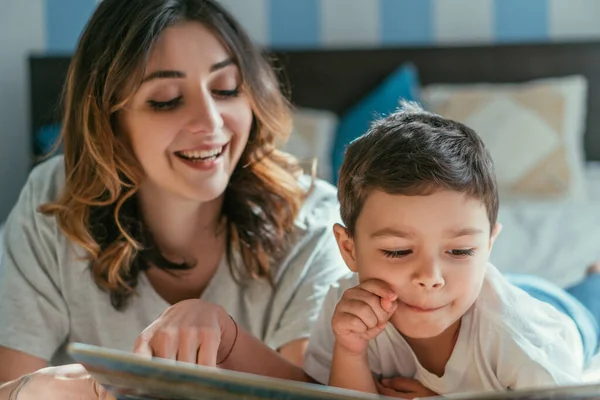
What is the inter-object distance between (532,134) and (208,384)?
8.39 ft

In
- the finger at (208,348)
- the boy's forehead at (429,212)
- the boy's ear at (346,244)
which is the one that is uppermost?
the boy's forehead at (429,212)

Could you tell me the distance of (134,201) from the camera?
161cm

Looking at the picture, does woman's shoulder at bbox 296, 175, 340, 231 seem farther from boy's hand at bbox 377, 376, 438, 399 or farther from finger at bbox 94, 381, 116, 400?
finger at bbox 94, 381, 116, 400

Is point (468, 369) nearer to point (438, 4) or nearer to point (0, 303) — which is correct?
point (0, 303)

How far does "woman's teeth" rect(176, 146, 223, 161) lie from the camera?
57.4 inches

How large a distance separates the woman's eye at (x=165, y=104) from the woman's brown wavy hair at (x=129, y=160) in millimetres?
43

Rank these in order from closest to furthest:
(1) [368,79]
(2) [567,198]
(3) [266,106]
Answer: (3) [266,106]
(2) [567,198]
(1) [368,79]

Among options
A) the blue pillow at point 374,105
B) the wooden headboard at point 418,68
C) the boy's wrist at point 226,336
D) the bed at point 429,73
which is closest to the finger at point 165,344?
the boy's wrist at point 226,336

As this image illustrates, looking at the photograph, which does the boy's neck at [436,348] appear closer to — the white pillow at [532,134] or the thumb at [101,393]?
the thumb at [101,393]

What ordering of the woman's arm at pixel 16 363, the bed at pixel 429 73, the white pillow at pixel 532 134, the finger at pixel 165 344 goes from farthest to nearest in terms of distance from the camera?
the bed at pixel 429 73 < the white pillow at pixel 532 134 < the woman's arm at pixel 16 363 < the finger at pixel 165 344

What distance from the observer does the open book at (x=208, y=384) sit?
31.4 inches

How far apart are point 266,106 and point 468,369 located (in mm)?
638

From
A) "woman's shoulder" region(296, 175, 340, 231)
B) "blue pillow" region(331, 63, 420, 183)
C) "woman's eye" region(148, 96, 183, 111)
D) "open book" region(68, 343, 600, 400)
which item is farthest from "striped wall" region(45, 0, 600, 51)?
"open book" region(68, 343, 600, 400)

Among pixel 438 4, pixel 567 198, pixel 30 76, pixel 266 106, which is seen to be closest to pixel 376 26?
pixel 438 4
